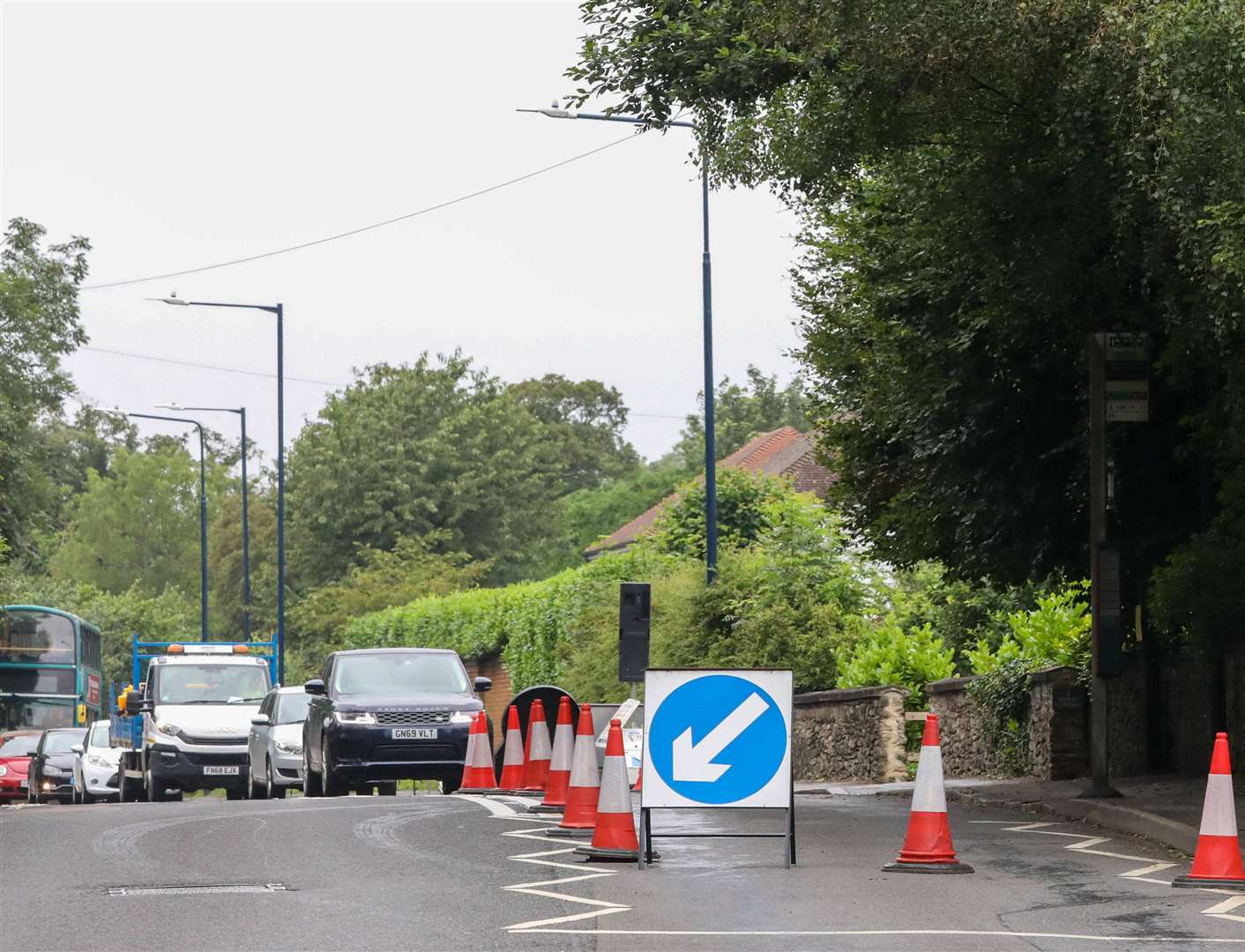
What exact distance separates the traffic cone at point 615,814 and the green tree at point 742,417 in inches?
3382

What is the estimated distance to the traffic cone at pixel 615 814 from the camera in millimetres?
12672

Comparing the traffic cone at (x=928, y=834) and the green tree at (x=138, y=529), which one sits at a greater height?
the green tree at (x=138, y=529)

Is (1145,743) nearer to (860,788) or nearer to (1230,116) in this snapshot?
(860,788)

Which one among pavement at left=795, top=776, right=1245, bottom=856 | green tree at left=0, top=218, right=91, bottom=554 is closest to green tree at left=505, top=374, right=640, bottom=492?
green tree at left=0, top=218, right=91, bottom=554

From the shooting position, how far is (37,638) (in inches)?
1779

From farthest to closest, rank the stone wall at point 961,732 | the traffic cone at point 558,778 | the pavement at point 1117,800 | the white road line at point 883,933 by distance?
1. the stone wall at point 961,732
2. the traffic cone at point 558,778
3. the pavement at point 1117,800
4. the white road line at point 883,933

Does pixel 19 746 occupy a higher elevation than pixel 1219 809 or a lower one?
lower

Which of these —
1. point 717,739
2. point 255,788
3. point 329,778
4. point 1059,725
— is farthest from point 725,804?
point 255,788

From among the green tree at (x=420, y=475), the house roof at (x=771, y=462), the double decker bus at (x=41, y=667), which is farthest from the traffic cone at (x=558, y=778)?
the green tree at (x=420, y=475)

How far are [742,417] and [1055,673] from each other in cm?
8415

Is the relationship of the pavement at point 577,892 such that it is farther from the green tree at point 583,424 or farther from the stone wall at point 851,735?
the green tree at point 583,424

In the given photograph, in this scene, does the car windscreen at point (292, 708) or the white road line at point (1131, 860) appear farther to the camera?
the car windscreen at point (292, 708)

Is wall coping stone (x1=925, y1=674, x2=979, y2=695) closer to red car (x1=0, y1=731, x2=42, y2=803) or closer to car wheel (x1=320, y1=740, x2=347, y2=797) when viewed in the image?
car wheel (x1=320, y1=740, x2=347, y2=797)

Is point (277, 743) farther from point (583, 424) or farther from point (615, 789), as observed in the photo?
point (583, 424)
